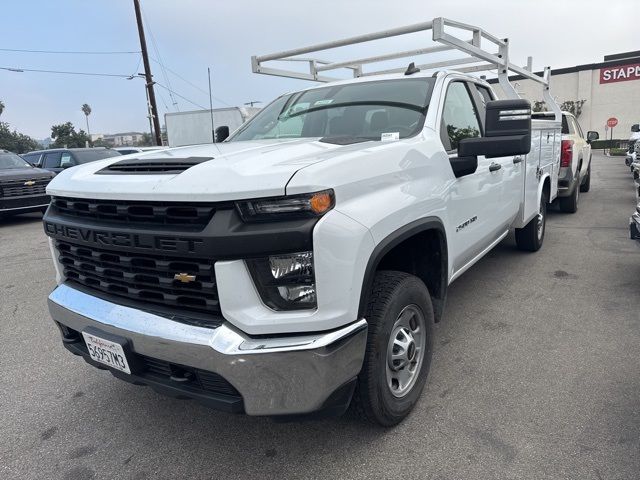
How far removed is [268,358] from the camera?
6.16 feet

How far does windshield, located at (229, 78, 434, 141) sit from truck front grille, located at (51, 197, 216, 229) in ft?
4.58

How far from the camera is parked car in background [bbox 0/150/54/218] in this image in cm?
1002

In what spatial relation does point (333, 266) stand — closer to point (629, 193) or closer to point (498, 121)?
point (498, 121)

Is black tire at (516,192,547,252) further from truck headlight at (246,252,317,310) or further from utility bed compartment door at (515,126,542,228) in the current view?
truck headlight at (246,252,317,310)

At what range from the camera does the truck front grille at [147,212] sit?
6.42 feet

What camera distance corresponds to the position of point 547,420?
259cm

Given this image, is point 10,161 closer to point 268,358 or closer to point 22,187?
point 22,187

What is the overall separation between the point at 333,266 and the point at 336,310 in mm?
187

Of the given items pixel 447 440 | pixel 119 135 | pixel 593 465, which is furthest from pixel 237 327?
pixel 119 135

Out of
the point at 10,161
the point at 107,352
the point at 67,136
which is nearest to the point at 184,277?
the point at 107,352

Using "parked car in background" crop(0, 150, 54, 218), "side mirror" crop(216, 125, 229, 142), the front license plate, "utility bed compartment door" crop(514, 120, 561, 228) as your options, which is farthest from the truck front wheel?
"parked car in background" crop(0, 150, 54, 218)

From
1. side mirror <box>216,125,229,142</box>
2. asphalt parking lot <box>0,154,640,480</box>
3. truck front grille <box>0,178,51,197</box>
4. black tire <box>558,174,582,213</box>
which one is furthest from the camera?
truck front grille <box>0,178,51,197</box>

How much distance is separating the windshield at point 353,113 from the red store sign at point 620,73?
43425mm

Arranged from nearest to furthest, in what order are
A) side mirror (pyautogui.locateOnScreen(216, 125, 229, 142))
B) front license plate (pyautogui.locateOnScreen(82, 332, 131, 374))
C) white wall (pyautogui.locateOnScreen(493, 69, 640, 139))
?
front license plate (pyautogui.locateOnScreen(82, 332, 131, 374)), side mirror (pyautogui.locateOnScreen(216, 125, 229, 142)), white wall (pyautogui.locateOnScreen(493, 69, 640, 139))
